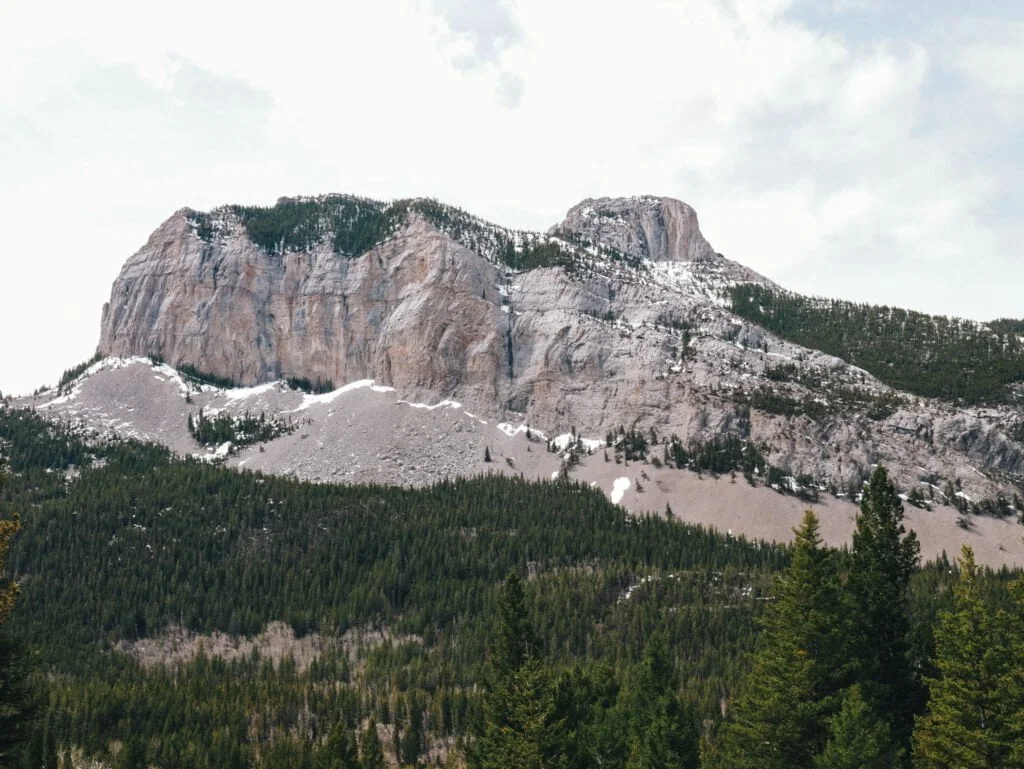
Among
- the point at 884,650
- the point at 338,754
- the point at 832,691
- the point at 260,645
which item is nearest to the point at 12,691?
the point at 832,691

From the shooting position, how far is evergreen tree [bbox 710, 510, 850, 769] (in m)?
36.8

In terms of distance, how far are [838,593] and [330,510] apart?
154354 millimetres

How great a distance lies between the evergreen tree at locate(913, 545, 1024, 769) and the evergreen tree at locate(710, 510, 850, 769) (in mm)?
3803

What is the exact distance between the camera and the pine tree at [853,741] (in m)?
33.1

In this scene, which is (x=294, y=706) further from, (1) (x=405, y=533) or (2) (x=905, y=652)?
(2) (x=905, y=652)

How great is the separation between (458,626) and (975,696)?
120 m

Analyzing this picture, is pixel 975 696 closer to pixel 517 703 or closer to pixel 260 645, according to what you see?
pixel 517 703

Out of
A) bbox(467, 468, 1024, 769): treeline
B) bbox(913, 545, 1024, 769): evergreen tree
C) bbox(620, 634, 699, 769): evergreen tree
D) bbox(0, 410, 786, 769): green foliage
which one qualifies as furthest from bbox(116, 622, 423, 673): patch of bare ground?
bbox(913, 545, 1024, 769): evergreen tree

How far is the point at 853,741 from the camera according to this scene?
3322 centimetres

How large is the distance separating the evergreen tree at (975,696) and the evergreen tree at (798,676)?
380cm

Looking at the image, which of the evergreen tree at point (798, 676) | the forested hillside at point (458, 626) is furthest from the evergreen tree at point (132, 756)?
the evergreen tree at point (798, 676)

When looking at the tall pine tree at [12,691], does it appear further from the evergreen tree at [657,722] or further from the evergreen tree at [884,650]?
the evergreen tree at [884,650]

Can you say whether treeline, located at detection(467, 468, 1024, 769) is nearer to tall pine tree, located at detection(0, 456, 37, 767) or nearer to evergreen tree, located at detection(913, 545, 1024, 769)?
evergreen tree, located at detection(913, 545, 1024, 769)

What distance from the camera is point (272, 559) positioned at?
6718 inches
